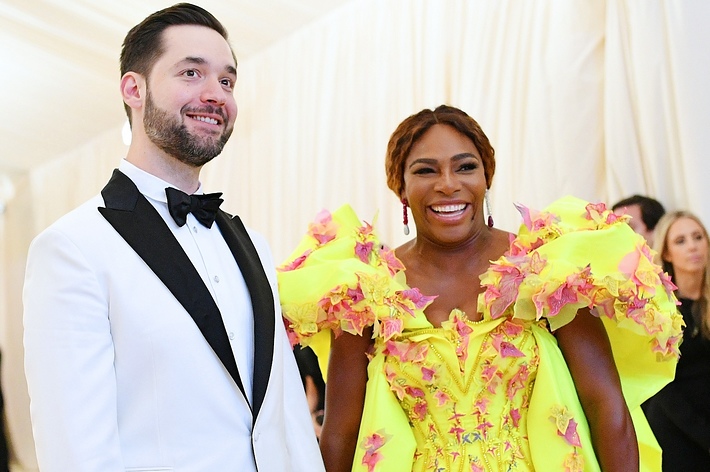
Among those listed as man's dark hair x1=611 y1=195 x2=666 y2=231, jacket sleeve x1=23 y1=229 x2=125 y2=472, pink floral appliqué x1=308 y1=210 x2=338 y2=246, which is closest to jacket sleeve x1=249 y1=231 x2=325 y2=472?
jacket sleeve x1=23 y1=229 x2=125 y2=472

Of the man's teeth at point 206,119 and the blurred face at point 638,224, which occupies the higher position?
the man's teeth at point 206,119

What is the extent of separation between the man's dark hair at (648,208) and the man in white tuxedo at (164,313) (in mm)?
1973

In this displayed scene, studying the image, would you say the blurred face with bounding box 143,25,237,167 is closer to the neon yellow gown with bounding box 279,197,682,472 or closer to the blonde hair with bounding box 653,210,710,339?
the neon yellow gown with bounding box 279,197,682,472

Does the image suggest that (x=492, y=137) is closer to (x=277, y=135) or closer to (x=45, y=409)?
(x=277, y=135)

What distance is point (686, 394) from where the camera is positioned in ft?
10.4

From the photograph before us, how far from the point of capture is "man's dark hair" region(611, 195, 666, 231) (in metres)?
3.47

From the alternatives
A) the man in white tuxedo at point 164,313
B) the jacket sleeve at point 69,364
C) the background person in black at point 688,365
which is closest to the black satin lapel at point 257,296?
the man in white tuxedo at point 164,313

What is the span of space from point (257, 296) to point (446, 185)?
717 mm

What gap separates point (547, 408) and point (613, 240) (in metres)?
0.46

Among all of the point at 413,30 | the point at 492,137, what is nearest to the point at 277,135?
the point at 413,30

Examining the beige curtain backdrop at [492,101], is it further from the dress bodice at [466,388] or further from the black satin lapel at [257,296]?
the black satin lapel at [257,296]

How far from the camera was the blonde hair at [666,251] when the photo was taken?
10.6 feet

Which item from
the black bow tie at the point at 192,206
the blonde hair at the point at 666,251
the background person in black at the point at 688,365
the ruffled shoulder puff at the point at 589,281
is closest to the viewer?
the black bow tie at the point at 192,206

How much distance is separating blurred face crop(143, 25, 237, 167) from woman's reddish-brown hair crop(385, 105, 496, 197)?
674 mm
